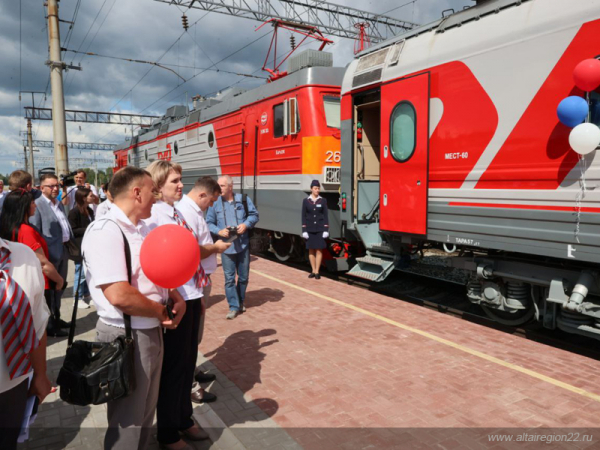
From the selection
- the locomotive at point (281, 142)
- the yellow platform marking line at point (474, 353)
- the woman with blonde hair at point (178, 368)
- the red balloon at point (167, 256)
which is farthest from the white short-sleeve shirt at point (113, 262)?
the locomotive at point (281, 142)

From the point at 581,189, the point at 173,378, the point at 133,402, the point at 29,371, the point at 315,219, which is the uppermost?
the point at 581,189

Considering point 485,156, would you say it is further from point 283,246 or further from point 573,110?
point 283,246

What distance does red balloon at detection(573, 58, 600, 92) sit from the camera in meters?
4.17

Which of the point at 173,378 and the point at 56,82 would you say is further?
the point at 56,82

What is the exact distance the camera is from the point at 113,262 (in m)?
2.34

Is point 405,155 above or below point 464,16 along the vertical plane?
below

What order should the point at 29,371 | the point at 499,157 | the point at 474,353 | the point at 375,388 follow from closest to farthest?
the point at 29,371
the point at 375,388
the point at 474,353
the point at 499,157

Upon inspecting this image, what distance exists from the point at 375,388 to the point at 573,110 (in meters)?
3.20

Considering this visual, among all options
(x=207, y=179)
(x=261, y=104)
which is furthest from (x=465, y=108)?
(x=261, y=104)

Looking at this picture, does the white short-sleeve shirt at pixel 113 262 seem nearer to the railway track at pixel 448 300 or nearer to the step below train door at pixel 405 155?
the step below train door at pixel 405 155

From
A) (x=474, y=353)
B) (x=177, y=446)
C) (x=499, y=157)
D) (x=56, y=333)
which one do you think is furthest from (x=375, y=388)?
(x=56, y=333)

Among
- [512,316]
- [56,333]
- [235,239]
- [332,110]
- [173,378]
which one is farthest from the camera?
[332,110]

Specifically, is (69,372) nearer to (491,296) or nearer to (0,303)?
(0,303)

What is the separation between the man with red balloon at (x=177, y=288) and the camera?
2.40 metres
